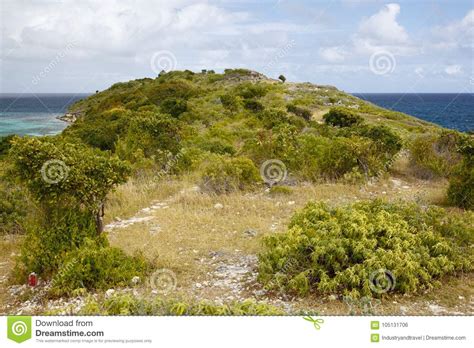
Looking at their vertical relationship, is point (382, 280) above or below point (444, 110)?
below

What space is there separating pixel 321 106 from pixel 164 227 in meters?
27.6

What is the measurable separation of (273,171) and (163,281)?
6677 millimetres

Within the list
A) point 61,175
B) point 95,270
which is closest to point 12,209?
point 61,175

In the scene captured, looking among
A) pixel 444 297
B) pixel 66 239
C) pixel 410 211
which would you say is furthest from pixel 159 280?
pixel 410 211

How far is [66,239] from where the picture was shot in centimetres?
642

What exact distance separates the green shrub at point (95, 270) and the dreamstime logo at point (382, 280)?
2.97 meters

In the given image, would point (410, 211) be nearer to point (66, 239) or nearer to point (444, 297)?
point (444, 297)

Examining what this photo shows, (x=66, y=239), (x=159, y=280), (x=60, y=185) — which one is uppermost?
(x=60, y=185)

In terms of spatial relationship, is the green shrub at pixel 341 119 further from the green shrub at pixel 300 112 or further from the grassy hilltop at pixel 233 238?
the grassy hilltop at pixel 233 238

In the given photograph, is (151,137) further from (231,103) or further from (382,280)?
(231,103)

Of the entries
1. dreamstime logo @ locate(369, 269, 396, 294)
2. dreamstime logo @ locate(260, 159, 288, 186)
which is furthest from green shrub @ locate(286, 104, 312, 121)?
dreamstime logo @ locate(369, 269, 396, 294)

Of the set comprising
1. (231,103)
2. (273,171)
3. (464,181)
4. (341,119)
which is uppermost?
(231,103)

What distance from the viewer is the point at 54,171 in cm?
643
